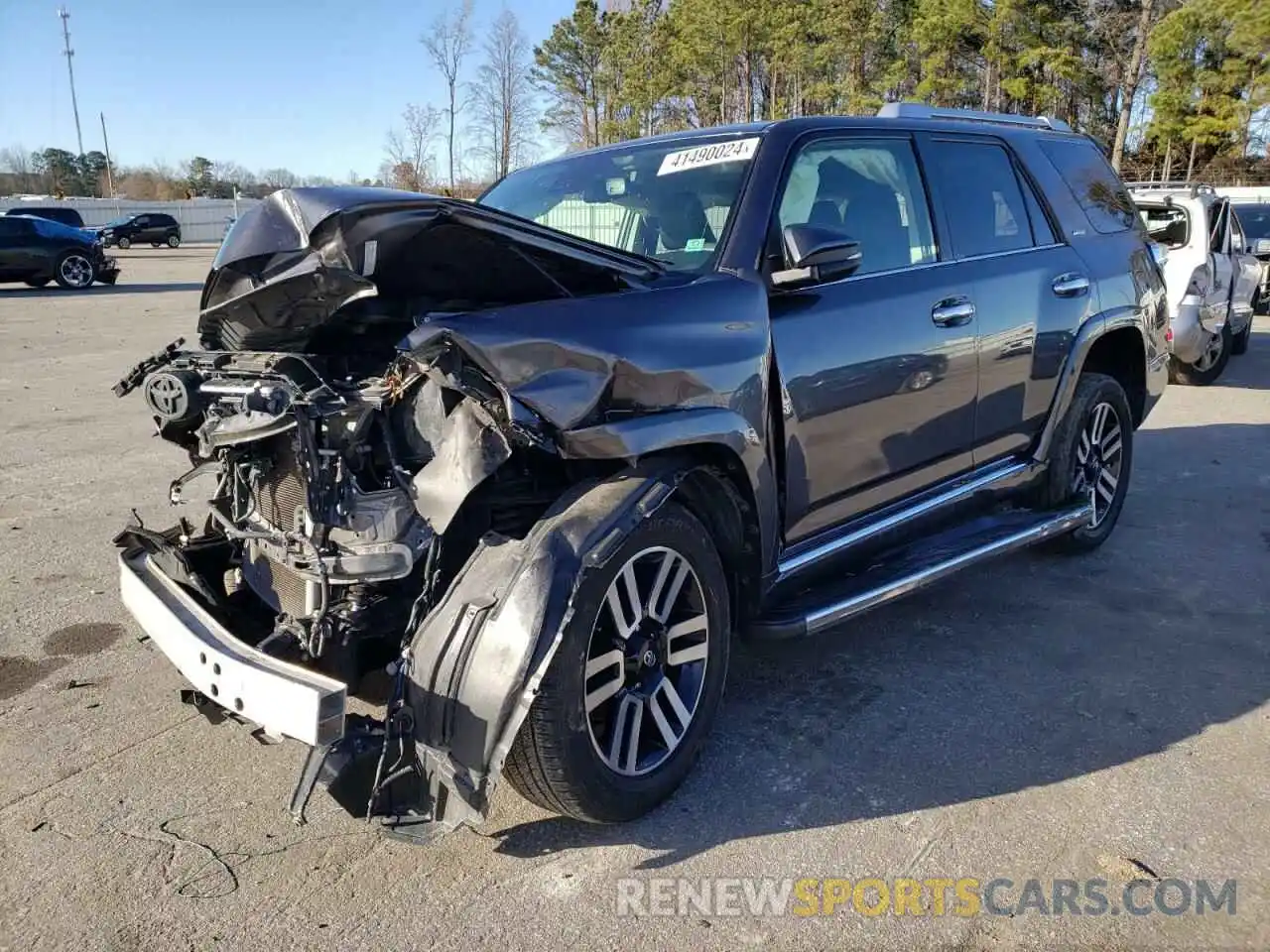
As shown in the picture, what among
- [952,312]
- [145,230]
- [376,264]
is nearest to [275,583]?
[376,264]

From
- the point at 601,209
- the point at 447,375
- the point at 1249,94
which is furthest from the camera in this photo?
the point at 1249,94

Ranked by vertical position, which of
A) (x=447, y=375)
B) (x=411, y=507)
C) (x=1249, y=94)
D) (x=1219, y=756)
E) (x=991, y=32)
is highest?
(x=991, y=32)

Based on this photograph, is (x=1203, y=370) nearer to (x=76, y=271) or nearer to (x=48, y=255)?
(x=48, y=255)

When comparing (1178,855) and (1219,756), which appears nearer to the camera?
(1178,855)

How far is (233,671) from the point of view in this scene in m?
2.51

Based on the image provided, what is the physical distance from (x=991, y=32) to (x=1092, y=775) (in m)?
36.6

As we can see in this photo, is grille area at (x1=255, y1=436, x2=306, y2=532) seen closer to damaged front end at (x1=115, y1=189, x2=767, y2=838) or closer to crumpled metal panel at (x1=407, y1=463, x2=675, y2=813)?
damaged front end at (x1=115, y1=189, x2=767, y2=838)

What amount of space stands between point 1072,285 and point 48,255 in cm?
2270

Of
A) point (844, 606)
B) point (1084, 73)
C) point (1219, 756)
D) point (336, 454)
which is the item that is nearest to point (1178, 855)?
point (1219, 756)

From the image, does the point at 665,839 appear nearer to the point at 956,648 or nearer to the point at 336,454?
the point at 336,454

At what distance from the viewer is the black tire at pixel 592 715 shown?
8.39 ft

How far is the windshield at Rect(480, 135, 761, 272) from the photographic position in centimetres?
353

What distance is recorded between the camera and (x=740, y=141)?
368cm

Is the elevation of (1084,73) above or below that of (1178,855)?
above
